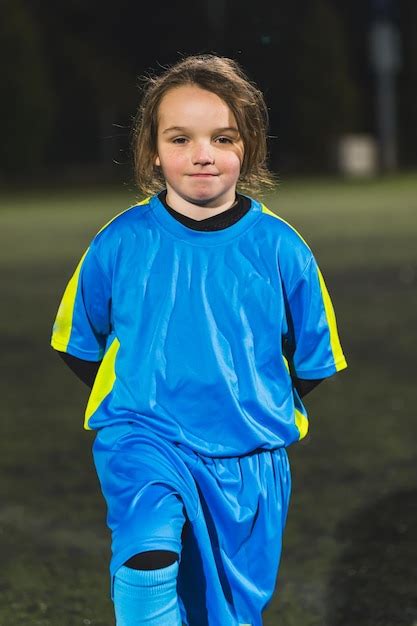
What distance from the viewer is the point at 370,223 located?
1934 centimetres

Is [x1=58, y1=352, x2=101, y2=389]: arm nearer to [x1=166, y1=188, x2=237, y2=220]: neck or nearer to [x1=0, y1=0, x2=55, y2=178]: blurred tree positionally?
[x1=166, y1=188, x2=237, y2=220]: neck

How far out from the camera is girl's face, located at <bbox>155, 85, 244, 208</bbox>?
2.89 m

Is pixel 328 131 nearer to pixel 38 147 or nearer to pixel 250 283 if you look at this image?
pixel 38 147

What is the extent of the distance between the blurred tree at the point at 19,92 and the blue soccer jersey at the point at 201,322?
119 feet

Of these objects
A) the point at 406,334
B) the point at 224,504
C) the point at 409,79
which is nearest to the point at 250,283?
the point at 224,504

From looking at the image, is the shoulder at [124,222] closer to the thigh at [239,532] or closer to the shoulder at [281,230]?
the shoulder at [281,230]

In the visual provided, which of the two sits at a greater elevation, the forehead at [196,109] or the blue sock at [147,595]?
the forehead at [196,109]

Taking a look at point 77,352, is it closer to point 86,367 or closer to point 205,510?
point 86,367

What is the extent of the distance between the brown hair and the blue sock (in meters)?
1.01

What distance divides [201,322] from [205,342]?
46 mm

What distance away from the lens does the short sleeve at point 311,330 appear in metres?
2.94

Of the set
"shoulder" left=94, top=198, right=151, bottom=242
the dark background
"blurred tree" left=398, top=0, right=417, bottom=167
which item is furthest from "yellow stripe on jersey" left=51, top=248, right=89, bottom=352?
"blurred tree" left=398, top=0, right=417, bottom=167

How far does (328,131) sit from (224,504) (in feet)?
137

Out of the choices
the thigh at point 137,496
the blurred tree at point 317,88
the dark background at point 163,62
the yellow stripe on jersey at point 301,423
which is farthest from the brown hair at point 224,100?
the blurred tree at point 317,88
